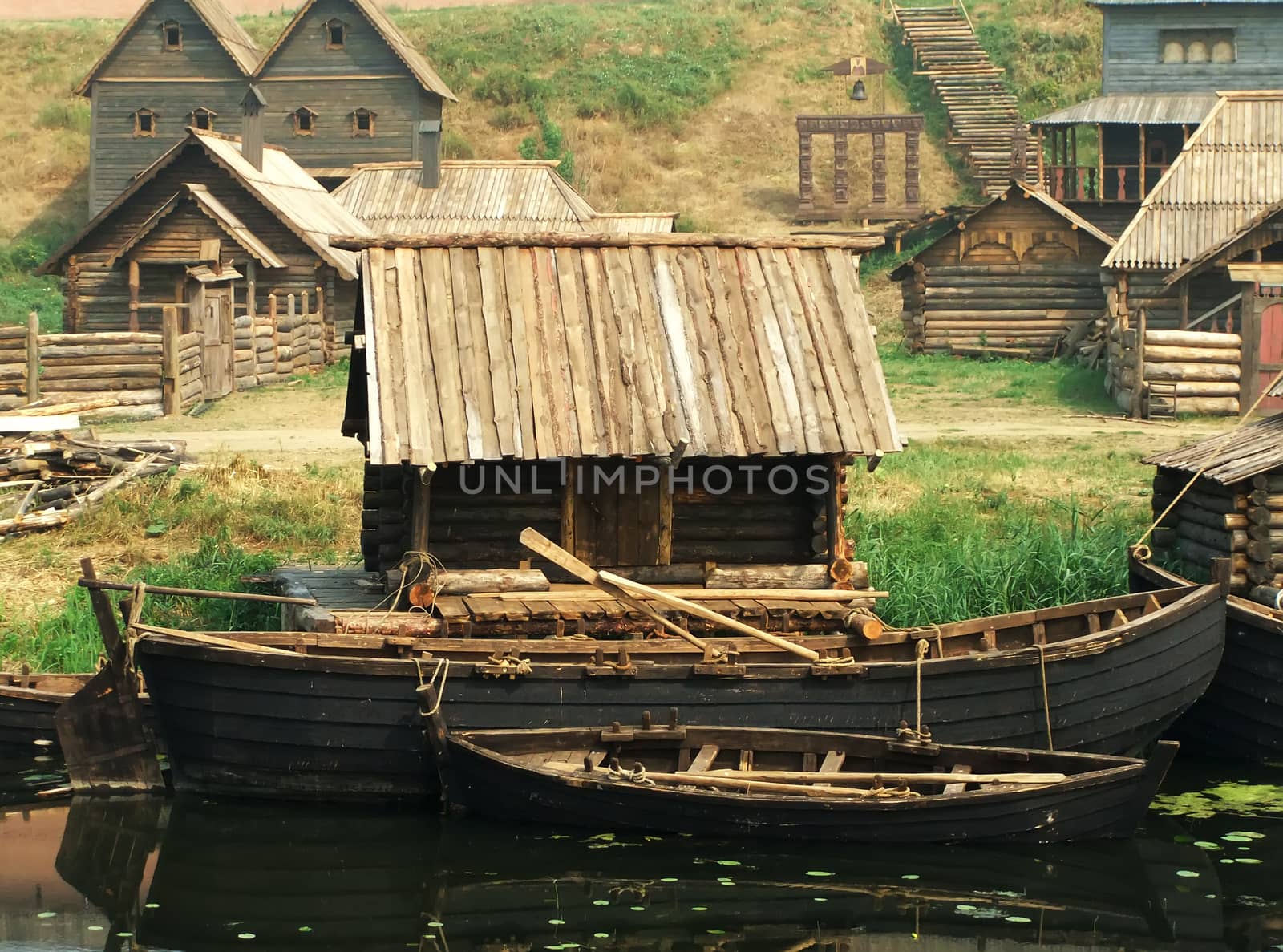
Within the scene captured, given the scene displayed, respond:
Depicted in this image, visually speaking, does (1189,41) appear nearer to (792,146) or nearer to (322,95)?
(792,146)

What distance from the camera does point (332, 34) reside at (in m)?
48.8

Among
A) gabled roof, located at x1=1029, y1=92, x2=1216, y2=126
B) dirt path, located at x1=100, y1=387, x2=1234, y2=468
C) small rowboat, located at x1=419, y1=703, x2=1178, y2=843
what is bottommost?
small rowboat, located at x1=419, y1=703, x2=1178, y2=843

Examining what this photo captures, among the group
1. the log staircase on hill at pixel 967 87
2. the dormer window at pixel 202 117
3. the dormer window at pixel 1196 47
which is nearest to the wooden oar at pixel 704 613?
the dormer window at pixel 1196 47

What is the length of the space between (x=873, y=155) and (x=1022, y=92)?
6727mm

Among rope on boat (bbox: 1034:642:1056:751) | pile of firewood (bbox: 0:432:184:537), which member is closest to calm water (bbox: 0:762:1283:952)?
rope on boat (bbox: 1034:642:1056:751)

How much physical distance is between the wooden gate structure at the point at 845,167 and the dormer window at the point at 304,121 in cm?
1294

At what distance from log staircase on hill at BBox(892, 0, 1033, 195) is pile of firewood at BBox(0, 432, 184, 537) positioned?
31954 mm

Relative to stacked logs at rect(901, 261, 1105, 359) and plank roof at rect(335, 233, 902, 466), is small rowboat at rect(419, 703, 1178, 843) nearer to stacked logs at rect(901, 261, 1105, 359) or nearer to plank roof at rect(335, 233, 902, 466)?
plank roof at rect(335, 233, 902, 466)

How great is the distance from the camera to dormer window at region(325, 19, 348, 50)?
160 ft

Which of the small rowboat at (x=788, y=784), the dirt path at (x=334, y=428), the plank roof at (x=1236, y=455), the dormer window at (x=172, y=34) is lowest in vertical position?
the small rowboat at (x=788, y=784)

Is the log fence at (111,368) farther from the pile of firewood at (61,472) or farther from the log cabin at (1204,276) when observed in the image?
the log cabin at (1204,276)

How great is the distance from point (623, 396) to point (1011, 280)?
22908mm

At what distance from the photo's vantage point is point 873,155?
50.3 m

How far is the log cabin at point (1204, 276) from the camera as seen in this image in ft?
84.8
